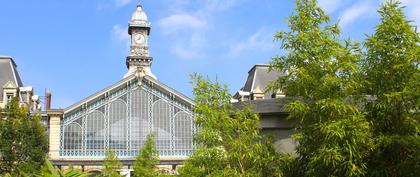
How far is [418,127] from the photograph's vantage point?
25.6 ft

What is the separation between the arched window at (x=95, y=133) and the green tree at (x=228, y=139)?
2224 centimetres

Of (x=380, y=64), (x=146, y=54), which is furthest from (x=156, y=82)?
(x=380, y=64)

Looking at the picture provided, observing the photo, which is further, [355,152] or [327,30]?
[327,30]

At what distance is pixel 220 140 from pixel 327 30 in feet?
8.87

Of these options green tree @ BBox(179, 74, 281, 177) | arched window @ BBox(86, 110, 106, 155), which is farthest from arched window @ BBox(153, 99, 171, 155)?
green tree @ BBox(179, 74, 281, 177)

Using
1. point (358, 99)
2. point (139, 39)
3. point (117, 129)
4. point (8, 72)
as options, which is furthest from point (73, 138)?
point (358, 99)

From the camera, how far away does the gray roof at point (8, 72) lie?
35562 millimetres

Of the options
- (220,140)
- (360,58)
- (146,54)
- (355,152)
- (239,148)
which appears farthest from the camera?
(146,54)

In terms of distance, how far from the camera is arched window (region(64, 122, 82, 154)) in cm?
3228

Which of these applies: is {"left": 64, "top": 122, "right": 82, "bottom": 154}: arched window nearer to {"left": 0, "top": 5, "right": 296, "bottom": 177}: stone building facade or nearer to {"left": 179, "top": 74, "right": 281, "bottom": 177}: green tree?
{"left": 0, "top": 5, "right": 296, "bottom": 177}: stone building facade

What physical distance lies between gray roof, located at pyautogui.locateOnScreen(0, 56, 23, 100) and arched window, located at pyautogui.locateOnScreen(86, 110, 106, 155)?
6332mm

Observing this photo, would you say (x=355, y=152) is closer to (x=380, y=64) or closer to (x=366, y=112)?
(x=366, y=112)

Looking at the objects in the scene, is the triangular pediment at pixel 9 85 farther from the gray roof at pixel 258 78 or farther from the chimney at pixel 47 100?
the gray roof at pixel 258 78

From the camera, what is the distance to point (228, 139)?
976 centimetres
